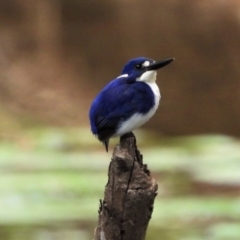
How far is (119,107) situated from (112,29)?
2602mm

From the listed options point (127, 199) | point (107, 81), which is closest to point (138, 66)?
point (127, 199)

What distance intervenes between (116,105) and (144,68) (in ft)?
0.46

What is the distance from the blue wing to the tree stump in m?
0.18

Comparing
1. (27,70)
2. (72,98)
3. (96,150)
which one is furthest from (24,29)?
(96,150)

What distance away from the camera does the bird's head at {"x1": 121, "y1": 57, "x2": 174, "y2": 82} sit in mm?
1322

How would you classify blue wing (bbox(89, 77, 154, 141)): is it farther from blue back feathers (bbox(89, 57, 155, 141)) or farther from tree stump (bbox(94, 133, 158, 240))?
tree stump (bbox(94, 133, 158, 240))

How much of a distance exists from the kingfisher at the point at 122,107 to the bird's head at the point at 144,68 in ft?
0.05

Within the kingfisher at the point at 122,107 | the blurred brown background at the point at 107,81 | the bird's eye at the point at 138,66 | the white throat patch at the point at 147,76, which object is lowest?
the kingfisher at the point at 122,107

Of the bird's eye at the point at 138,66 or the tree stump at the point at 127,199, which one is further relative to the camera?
the bird's eye at the point at 138,66

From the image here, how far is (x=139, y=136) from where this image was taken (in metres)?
3.58

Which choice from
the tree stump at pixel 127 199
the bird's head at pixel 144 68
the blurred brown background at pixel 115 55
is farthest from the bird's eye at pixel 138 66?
the blurred brown background at pixel 115 55

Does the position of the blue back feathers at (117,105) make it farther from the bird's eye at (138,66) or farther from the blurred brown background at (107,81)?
the blurred brown background at (107,81)

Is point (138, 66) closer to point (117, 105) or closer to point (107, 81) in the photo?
Result: point (117, 105)

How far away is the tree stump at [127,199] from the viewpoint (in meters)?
1.04
